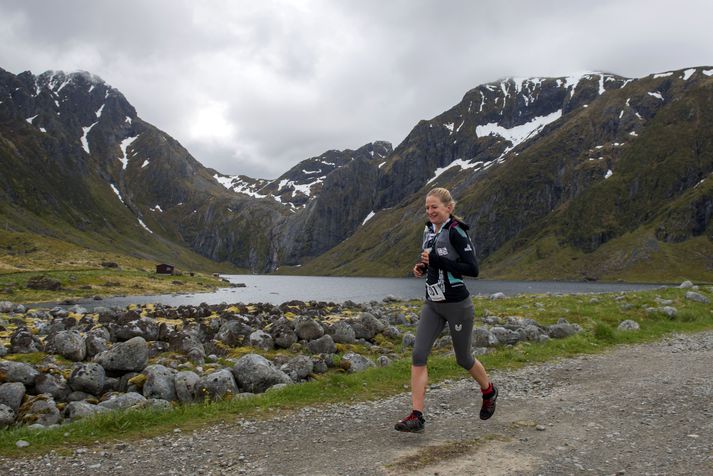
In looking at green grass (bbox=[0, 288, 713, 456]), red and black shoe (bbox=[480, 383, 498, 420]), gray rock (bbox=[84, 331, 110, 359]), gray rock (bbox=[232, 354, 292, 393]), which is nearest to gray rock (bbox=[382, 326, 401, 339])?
green grass (bbox=[0, 288, 713, 456])

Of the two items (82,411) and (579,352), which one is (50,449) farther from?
(579,352)

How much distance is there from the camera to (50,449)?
350 inches

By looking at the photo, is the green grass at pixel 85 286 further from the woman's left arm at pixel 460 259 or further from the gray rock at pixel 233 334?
the woman's left arm at pixel 460 259

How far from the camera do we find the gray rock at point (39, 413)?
41.7 ft

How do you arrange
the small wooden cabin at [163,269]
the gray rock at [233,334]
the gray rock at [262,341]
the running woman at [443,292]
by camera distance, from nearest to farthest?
the running woman at [443,292] → the gray rock at [262,341] → the gray rock at [233,334] → the small wooden cabin at [163,269]

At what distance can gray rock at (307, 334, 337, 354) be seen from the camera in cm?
2500

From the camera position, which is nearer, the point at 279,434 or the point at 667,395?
the point at 279,434

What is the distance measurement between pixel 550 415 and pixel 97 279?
119 m

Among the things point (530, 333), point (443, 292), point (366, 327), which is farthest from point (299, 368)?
point (366, 327)

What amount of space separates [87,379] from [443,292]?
44.2 ft

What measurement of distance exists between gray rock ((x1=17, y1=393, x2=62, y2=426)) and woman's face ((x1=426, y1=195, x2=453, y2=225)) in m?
11.4

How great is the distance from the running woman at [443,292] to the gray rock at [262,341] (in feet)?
57.9

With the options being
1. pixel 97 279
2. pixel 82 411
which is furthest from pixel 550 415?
pixel 97 279

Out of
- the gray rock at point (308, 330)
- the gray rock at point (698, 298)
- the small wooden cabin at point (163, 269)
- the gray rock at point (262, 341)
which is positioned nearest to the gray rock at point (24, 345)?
the gray rock at point (262, 341)
